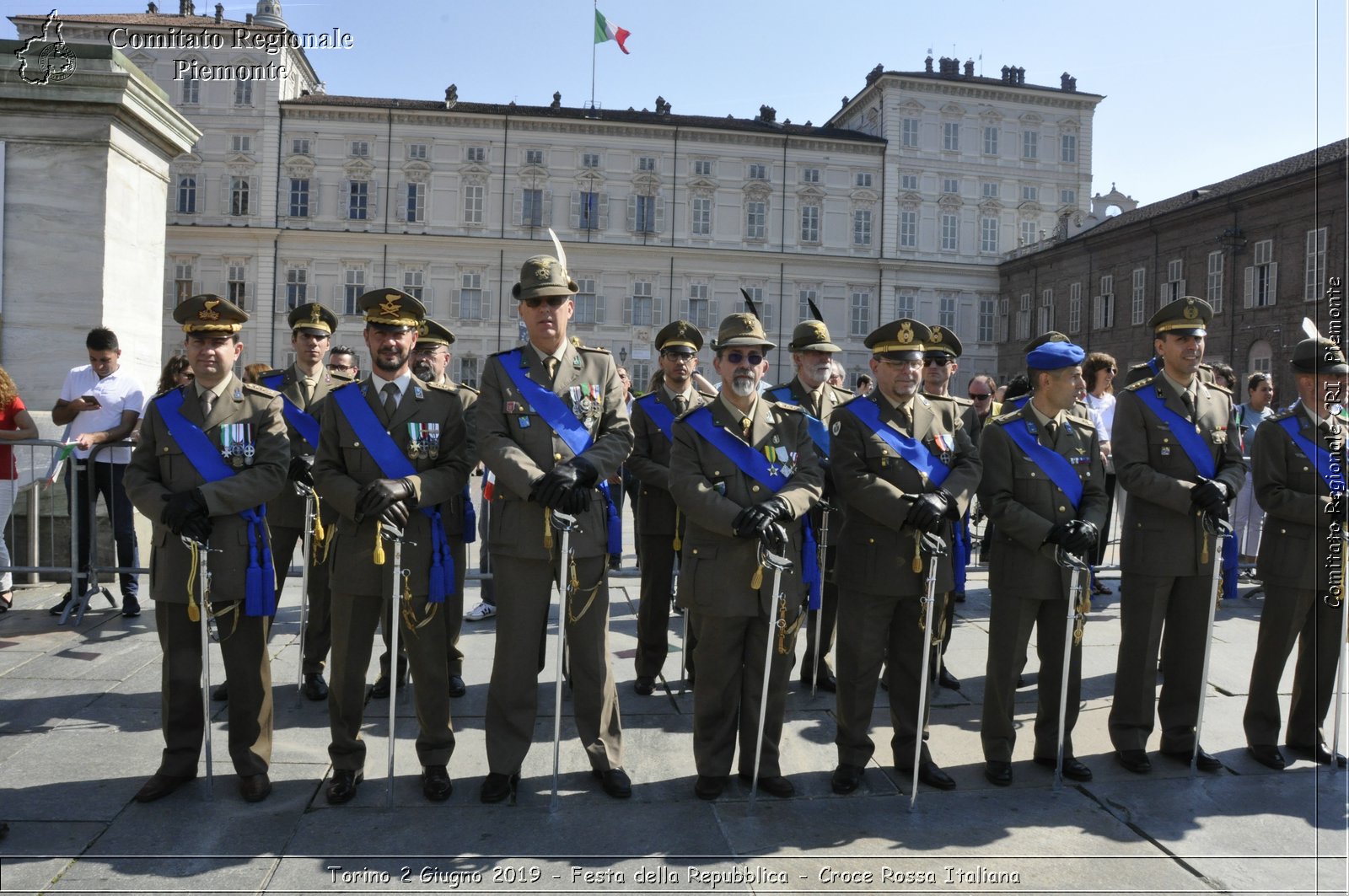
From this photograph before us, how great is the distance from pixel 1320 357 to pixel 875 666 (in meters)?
2.87

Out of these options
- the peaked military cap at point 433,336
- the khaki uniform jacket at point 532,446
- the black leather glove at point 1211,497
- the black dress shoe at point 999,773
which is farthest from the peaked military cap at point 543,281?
the black leather glove at point 1211,497

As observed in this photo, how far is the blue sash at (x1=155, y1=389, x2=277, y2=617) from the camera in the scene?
457 cm

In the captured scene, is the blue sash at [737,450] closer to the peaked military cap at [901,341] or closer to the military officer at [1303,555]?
the peaked military cap at [901,341]

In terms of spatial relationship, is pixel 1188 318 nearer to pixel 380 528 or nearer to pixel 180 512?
pixel 380 528

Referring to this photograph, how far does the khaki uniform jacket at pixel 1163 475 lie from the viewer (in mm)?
5102

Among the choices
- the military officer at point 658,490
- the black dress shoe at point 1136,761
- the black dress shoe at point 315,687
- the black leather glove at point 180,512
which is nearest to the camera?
the black leather glove at point 180,512

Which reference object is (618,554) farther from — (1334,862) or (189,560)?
(1334,862)

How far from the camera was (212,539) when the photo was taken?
15.1 feet

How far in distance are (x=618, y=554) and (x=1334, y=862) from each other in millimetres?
3401

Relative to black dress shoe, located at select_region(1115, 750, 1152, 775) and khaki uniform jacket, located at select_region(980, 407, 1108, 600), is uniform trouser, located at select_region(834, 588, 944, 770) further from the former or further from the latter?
black dress shoe, located at select_region(1115, 750, 1152, 775)

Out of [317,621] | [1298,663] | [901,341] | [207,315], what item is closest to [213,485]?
[207,315]

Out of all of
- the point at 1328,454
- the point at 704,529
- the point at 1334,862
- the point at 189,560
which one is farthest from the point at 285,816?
the point at 1328,454

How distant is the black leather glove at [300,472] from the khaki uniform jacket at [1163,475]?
4.53 metres

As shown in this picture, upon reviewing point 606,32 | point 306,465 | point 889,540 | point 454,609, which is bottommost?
point 454,609
